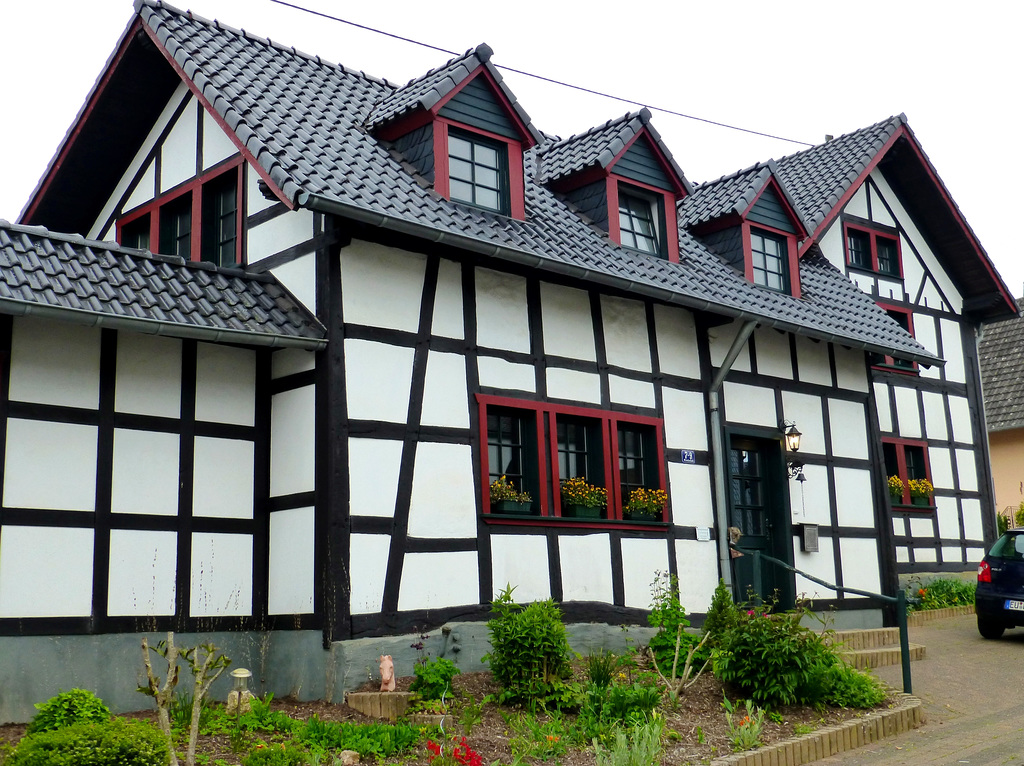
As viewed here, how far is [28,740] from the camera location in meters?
6.58

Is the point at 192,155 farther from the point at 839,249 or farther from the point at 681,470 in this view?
the point at 839,249

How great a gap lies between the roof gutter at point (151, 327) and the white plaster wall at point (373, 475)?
103 cm

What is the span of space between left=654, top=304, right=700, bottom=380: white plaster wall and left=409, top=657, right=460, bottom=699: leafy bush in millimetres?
5022

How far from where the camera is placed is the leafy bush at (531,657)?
930cm

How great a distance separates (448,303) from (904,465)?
10802 mm

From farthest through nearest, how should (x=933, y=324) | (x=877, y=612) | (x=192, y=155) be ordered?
(x=933, y=324)
(x=877, y=612)
(x=192, y=155)

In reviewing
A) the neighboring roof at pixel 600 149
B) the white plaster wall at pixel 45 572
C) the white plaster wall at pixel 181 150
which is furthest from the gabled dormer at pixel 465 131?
the white plaster wall at pixel 45 572

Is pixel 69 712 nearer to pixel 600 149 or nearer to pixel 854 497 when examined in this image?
pixel 600 149

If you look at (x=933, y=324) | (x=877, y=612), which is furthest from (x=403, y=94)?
(x=933, y=324)

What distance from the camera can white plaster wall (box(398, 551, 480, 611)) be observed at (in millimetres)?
10383

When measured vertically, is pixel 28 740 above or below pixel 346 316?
below

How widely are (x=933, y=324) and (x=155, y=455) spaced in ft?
50.8

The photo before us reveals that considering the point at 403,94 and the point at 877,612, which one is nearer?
the point at 403,94

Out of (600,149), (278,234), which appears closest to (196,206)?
(278,234)
